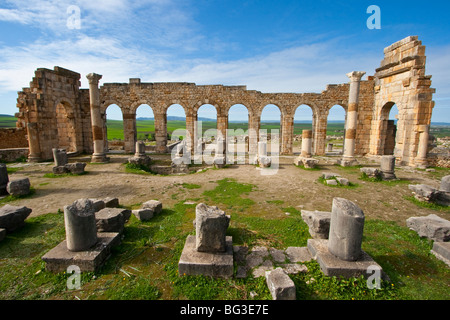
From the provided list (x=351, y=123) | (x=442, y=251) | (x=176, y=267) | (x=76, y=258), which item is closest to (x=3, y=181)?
(x=76, y=258)

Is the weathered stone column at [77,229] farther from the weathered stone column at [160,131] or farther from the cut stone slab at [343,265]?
the weathered stone column at [160,131]

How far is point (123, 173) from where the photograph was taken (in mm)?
11875

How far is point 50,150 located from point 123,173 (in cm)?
727

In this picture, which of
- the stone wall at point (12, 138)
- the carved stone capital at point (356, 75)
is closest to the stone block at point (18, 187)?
the stone wall at point (12, 138)

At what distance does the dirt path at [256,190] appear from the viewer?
7382 mm

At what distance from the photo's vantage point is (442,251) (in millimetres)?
4633

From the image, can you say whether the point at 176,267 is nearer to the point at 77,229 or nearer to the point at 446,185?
the point at 77,229

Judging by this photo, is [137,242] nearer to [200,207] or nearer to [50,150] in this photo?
[200,207]

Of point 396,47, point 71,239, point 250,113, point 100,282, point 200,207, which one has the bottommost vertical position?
point 100,282

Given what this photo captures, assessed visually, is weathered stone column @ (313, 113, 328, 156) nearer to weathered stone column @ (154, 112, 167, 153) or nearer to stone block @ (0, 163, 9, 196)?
weathered stone column @ (154, 112, 167, 153)

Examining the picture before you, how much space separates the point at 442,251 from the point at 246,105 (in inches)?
616

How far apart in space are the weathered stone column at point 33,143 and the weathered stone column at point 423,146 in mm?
23723
